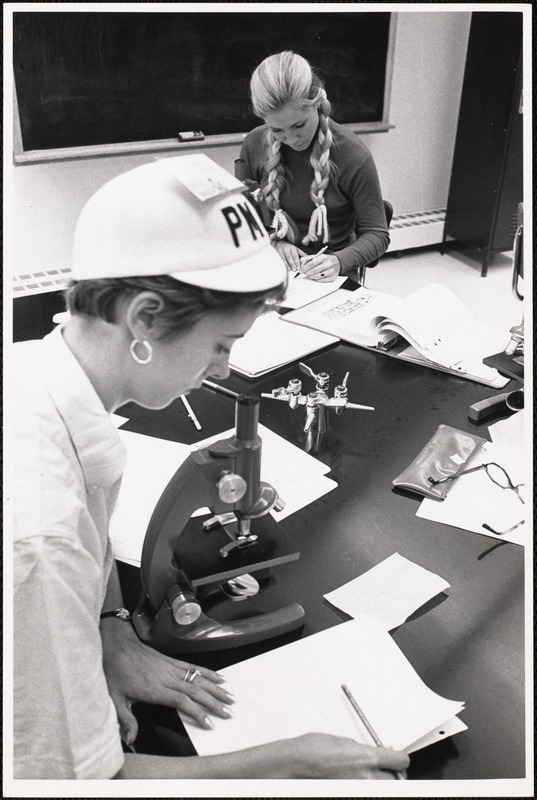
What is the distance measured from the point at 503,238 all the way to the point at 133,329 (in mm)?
4052

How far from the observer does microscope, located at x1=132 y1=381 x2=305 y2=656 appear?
Result: 3.17ft

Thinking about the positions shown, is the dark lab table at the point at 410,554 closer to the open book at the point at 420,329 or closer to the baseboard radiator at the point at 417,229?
the open book at the point at 420,329

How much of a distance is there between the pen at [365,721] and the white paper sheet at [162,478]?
0.37 m

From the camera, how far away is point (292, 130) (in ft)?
7.91

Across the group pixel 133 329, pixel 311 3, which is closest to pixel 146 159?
pixel 311 3

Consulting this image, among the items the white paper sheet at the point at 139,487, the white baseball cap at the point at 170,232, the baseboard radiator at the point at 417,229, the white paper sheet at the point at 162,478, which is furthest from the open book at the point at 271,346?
the baseboard radiator at the point at 417,229

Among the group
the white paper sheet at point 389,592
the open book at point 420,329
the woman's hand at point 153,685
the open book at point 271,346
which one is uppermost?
the open book at point 420,329

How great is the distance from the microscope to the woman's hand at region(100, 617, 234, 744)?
4 cm

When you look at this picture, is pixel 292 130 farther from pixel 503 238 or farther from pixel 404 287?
pixel 503 238

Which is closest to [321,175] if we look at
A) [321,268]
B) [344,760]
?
[321,268]

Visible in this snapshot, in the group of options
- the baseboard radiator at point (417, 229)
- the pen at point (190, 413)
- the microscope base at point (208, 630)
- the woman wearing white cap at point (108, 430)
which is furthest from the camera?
the baseboard radiator at point (417, 229)

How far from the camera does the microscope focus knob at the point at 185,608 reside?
0.99 metres

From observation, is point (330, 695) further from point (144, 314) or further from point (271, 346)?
point (271, 346)

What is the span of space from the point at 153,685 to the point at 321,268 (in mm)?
1587
